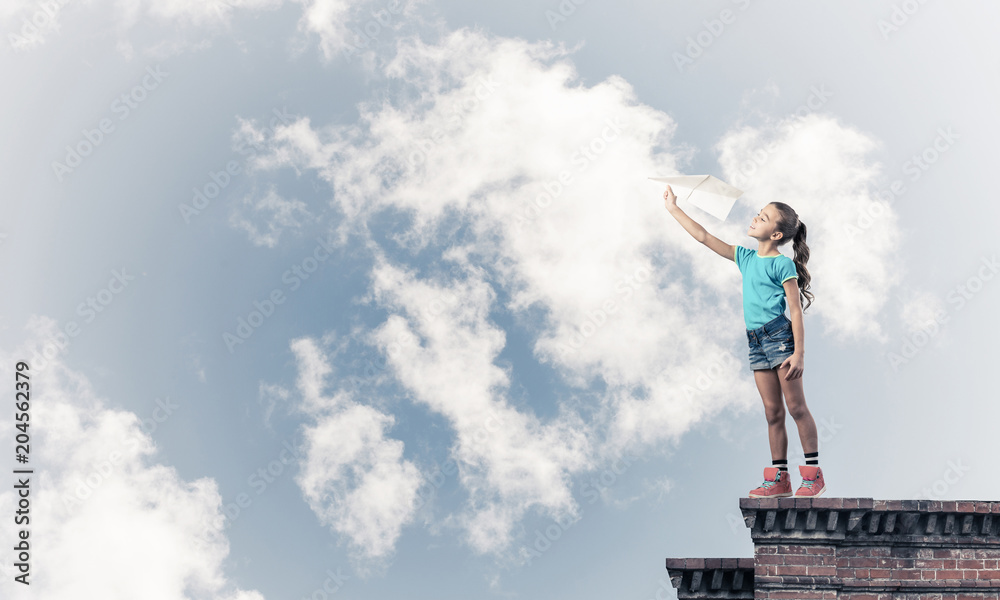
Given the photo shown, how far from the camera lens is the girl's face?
9.62 metres

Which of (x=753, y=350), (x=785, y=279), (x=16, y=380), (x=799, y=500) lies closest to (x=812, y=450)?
(x=799, y=500)

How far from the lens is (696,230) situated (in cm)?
1018

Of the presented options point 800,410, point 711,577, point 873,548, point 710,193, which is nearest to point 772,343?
point 800,410

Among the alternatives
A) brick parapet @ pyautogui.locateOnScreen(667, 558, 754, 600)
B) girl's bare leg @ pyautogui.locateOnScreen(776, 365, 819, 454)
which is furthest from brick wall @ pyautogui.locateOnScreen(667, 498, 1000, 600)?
girl's bare leg @ pyautogui.locateOnScreen(776, 365, 819, 454)

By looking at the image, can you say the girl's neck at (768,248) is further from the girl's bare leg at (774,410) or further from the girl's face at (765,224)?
the girl's bare leg at (774,410)

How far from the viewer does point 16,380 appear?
15.0m

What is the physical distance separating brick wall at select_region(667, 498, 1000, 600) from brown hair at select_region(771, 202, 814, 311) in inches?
94.1

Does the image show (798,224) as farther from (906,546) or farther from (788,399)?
(906,546)

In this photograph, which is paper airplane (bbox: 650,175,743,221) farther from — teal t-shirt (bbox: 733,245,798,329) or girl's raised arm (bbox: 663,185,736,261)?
teal t-shirt (bbox: 733,245,798,329)

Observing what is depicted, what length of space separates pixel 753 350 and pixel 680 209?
77.5 inches

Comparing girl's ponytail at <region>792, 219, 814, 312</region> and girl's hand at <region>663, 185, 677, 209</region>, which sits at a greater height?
girl's hand at <region>663, 185, 677, 209</region>

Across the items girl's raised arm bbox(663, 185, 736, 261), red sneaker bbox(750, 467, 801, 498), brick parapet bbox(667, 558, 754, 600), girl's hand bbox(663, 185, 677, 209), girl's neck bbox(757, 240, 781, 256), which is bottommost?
brick parapet bbox(667, 558, 754, 600)

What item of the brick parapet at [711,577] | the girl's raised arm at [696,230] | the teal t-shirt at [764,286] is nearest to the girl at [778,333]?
the teal t-shirt at [764,286]

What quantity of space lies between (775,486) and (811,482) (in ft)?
1.35
